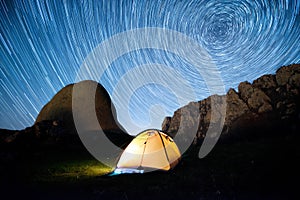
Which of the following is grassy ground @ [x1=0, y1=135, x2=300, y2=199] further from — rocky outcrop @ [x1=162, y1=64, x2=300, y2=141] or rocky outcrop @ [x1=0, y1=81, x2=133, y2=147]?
rocky outcrop @ [x1=0, y1=81, x2=133, y2=147]

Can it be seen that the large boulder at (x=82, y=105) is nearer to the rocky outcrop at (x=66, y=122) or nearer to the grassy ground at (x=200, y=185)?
the rocky outcrop at (x=66, y=122)

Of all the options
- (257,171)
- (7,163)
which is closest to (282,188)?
(257,171)

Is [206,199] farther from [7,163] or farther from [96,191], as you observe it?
[7,163]

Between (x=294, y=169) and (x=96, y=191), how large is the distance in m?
10.5

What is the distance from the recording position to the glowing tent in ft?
45.4

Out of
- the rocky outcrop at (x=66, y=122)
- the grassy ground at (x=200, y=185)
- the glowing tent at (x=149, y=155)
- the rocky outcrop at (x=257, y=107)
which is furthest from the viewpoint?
the rocky outcrop at (x=66, y=122)

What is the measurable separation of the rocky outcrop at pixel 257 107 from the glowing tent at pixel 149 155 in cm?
1706

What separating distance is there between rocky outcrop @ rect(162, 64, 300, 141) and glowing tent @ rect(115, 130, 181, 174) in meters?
17.1

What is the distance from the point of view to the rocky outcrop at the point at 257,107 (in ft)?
86.1

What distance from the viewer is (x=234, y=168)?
1232cm

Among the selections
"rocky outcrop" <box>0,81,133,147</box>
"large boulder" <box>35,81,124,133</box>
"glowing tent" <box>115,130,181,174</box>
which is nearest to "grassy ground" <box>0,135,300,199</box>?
"glowing tent" <box>115,130,181,174</box>

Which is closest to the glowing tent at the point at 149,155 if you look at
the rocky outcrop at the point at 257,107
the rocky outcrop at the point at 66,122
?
the rocky outcrop at the point at 66,122

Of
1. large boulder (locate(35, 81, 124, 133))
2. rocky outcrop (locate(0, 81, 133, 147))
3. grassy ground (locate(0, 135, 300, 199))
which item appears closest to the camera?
grassy ground (locate(0, 135, 300, 199))

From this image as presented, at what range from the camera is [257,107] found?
30156 mm
